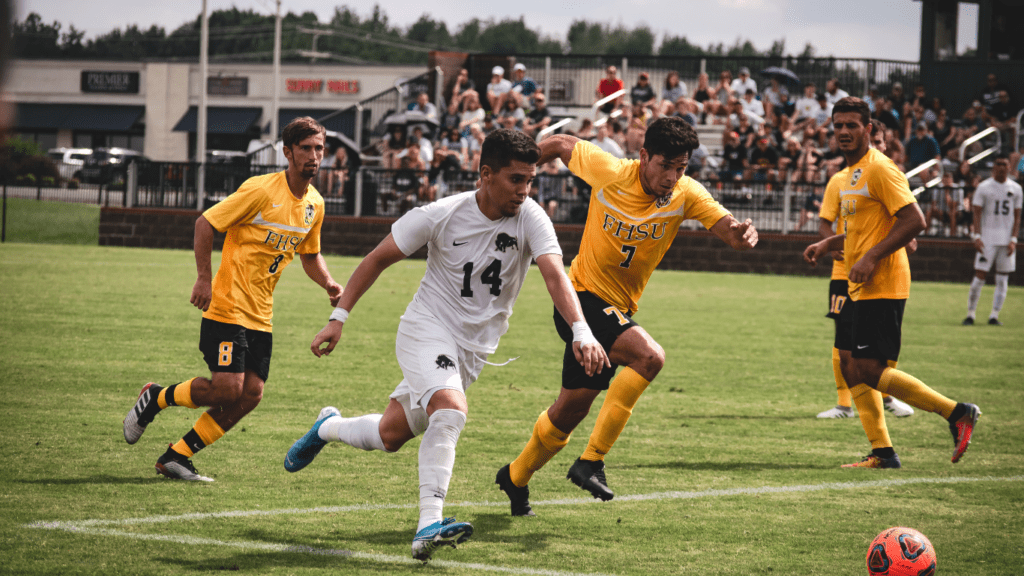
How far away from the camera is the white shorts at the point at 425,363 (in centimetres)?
462

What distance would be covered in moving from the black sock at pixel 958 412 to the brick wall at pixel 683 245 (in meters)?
16.3

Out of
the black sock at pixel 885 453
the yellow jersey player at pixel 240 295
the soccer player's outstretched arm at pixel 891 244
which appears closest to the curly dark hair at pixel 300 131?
the yellow jersey player at pixel 240 295

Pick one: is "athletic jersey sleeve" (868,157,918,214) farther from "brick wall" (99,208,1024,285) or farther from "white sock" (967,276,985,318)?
"brick wall" (99,208,1024,285)

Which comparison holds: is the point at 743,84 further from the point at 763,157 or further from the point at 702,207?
the point at 702,207

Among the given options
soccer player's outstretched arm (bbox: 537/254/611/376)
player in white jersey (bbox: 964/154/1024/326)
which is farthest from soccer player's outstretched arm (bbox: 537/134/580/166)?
player in white jersey (bbox: 964/154/1024/326)

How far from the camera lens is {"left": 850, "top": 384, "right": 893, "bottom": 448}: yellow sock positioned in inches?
263

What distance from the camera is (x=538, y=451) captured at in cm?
536

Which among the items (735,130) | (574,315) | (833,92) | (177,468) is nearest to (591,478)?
(574,315)

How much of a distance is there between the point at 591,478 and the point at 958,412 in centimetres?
278

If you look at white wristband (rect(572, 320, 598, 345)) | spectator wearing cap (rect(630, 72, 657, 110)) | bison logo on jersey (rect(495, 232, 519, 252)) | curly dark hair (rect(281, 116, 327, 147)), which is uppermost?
spectator wearing cap (rect(630, 72, 657, 110))

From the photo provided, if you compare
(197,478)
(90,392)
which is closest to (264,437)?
Result: (197,478)

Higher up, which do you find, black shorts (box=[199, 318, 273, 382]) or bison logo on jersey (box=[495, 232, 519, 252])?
bison logo on jersey (box=[495, 232, 519, 252])

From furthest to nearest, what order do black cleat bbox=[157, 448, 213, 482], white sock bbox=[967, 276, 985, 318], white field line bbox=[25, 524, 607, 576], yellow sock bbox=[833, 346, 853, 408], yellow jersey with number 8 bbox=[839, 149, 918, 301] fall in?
white sock bbox=[967, 276, 985, 318] < yellow sock bbox=[833, 346, 853, 408] < yellow jersey with number 8 bbox=[839, 149, 918, 301] < black cleat bbox=[157, 448, 213, 482] < white field line bbox=[25, 524, 607, 576]

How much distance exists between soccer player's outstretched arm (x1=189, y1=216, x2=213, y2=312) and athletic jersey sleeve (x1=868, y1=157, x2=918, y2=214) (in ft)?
14.0
